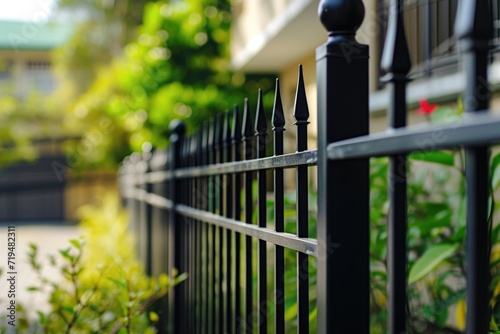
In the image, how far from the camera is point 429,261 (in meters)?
2.52

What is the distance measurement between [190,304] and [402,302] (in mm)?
1989

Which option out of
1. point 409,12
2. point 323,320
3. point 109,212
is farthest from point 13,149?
point 323,320

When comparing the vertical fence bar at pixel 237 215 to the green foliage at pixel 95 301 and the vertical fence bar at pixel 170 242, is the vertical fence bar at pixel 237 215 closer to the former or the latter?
the green foliage at pixel 95 301

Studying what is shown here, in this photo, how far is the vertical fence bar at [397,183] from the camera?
1084mm

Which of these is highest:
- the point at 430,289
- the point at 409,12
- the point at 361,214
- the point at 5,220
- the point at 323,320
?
the point at 409,12

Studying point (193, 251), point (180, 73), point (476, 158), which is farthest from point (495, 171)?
point (180, 73)

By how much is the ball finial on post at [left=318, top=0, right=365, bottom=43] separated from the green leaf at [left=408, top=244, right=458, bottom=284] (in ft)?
4.41

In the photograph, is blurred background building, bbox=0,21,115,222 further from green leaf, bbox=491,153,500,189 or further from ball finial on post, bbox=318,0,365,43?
ball finial on post, bbox=318,0,365,43

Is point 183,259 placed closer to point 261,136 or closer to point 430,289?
point 430,289

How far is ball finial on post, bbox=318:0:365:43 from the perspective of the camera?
131 cm

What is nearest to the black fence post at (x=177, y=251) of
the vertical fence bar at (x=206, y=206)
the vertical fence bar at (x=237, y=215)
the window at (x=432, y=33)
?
the vertical fence bar at (x=206, y=206)

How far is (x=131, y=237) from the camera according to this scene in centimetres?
775

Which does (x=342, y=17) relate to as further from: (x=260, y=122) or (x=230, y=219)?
(x=230, y=219)

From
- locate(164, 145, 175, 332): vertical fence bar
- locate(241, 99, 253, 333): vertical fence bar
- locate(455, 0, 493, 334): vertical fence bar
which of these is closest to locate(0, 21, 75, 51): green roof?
locate(164, 145, 175, 332): vertical fence bar
